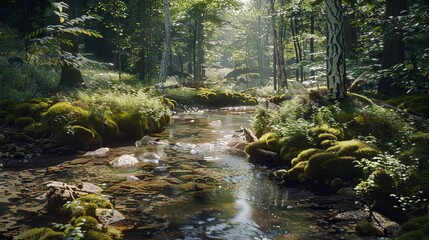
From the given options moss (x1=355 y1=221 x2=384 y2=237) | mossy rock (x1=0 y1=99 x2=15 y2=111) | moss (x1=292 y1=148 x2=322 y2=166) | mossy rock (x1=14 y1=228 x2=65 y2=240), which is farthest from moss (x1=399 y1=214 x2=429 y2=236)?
mossy rock (x1=0 y1=99 x2=15 y2=111)

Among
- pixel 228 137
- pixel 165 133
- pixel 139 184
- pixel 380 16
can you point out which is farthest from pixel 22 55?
pixel 380 16

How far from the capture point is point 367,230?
5.11 m

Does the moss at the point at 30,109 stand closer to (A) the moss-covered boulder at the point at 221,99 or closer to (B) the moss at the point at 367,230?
(B) the moss at the point at 367,230

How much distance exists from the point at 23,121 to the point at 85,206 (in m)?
7.32

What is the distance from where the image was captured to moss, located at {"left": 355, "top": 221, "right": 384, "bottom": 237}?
16.6ft

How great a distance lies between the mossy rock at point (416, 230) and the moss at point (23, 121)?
10875 millimetres

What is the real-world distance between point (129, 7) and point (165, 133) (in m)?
22.7

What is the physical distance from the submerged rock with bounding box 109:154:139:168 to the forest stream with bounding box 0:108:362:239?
0.73ft

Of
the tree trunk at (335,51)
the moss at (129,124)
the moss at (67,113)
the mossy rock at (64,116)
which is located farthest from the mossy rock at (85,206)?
the tree trunk at (335,51)

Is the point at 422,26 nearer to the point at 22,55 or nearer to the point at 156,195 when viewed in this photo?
the point at 156,195

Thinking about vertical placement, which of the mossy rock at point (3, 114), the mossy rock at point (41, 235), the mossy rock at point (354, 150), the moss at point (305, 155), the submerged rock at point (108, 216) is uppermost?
the mossy rock at point (3, 114)

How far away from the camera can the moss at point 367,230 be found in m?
5.07

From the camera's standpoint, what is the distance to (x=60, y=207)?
5910 mm

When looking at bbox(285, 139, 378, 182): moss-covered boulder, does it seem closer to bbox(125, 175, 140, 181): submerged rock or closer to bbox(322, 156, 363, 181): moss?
bbox(322, 156, 363, 181): moss
